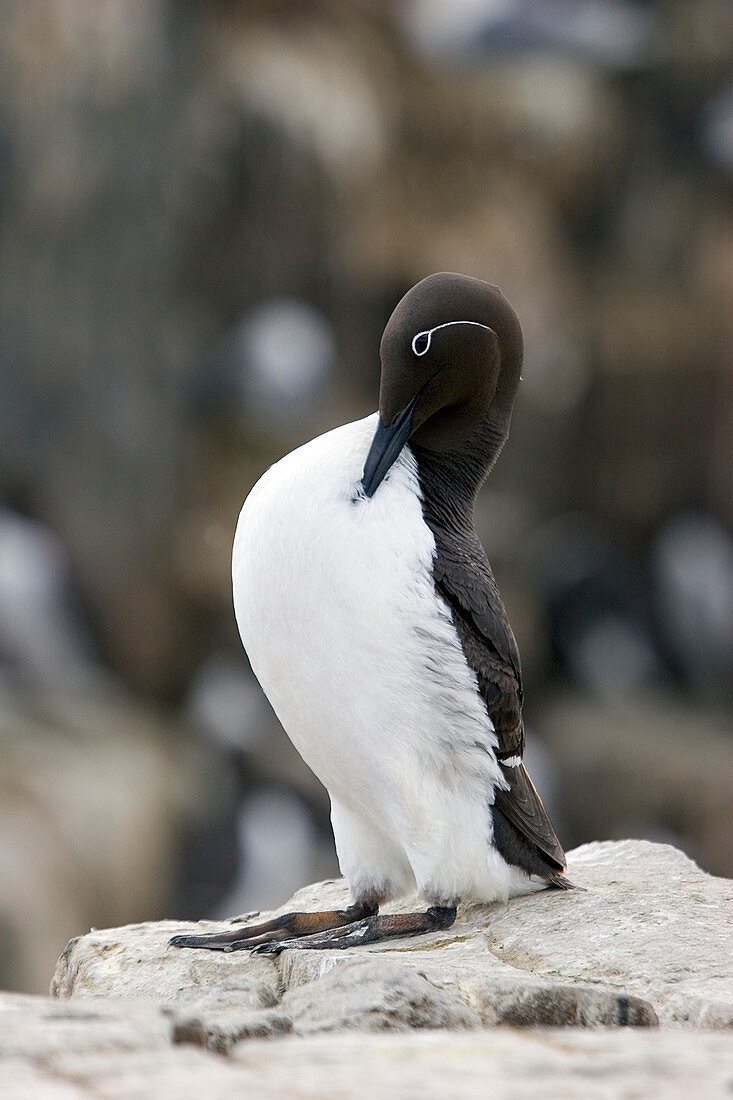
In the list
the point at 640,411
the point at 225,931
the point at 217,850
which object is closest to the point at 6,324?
the point at 217,850

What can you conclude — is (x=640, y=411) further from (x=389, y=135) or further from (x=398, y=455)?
(x=398, y=455)

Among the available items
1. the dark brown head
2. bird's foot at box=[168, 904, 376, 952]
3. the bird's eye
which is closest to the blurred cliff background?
bird's foot at box=[168, 904, 376, 952]

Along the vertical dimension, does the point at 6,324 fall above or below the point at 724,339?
above

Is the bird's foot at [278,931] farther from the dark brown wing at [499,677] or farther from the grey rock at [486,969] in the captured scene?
the dark brown wing at [499,677]

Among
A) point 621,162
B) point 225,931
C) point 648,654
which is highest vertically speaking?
point 621,162

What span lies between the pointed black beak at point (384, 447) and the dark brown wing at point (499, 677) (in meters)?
0.22

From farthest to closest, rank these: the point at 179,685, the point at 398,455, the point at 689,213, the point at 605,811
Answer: the point at 689,213 < the point at 179,685 < the point at 605,811 < the point at 398,455

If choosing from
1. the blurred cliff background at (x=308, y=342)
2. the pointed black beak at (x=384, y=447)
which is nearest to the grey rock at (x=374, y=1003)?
the pointed black beak at (x=384, y=447)

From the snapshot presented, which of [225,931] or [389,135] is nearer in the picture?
[225,931]

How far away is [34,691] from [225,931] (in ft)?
20.5

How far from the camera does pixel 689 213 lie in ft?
32.5

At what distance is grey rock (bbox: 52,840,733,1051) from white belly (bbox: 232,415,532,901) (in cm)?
26

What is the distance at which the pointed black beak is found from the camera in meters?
2.88

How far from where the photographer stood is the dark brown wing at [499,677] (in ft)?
9.55
